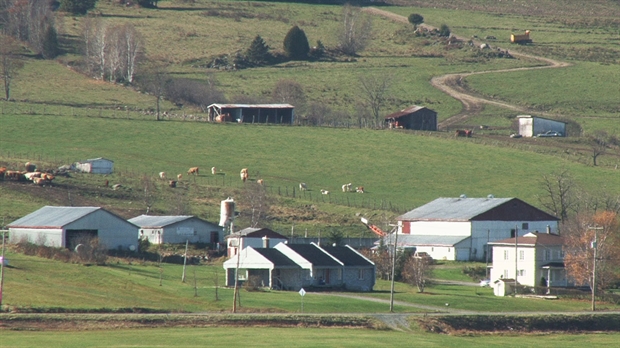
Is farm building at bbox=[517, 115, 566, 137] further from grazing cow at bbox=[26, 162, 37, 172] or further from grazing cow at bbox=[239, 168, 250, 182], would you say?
grazing cow at bbox=[26, 162, 37, 172]

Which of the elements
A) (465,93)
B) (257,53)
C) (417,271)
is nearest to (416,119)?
(465,93)

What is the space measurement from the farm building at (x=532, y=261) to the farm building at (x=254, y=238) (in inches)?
600

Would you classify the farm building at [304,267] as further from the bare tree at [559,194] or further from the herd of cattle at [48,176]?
the herd of cattle at [48,176]

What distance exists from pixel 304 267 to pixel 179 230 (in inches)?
599

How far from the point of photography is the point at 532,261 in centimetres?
8625

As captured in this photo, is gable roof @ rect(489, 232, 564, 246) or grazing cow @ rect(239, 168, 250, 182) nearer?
gable roof @ rect(489, 232, 564, 246)

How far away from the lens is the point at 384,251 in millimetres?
89500

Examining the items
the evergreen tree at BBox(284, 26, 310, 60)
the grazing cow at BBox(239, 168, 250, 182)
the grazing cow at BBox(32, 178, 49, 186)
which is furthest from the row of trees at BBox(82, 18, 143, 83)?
the grazing cow at BBox(32, 178, 49, 186)

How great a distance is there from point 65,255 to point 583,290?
33224 mm

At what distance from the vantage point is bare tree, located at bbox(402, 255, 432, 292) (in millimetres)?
80312

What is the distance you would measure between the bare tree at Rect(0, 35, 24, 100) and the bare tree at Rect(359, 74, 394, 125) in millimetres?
42431

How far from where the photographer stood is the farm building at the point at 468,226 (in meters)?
97.5

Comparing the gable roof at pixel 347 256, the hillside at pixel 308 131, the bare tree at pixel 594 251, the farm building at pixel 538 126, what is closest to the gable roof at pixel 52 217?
the hillside at pixel 308 131

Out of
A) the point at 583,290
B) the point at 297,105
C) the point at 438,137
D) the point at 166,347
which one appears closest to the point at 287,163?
the point at 438,137
